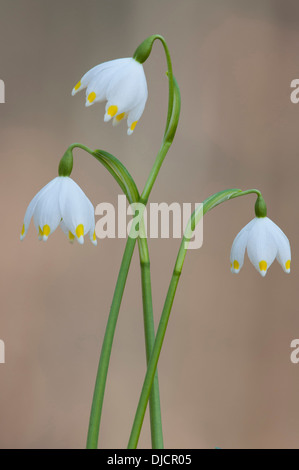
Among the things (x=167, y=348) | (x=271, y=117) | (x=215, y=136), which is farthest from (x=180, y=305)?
(x=271, y=117)

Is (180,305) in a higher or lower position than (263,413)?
higher

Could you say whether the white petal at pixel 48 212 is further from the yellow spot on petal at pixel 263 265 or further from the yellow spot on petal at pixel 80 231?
the yellow spot on petal at pixel 263 265

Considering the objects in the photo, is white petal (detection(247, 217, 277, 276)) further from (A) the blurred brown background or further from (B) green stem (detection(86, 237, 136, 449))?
(A) the blurred brown background

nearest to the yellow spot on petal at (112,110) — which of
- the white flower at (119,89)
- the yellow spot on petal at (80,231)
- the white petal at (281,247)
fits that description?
the white flower at (119,89)

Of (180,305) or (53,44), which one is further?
(180,305)

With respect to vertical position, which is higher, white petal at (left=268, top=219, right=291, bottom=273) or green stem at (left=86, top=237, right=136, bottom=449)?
white petal at (left=268, top=219, right=291, bottom=273)

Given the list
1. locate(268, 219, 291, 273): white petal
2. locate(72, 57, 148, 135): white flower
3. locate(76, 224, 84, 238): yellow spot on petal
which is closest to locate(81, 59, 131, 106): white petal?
locate(72, 57, 148, 135): white flower

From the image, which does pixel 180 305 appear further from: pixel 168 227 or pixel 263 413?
pixel 263 413
